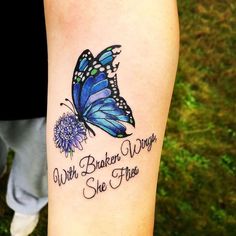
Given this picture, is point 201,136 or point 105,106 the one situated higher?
point 105,106

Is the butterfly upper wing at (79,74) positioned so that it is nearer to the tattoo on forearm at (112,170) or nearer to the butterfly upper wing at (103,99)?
the butterfly upper wing at (103,99)

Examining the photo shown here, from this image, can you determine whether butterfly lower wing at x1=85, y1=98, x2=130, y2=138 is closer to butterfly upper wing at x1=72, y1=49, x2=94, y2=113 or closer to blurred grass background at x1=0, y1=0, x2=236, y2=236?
butterfly upper wing at x1=72, y1=49, x2=94, y2=113

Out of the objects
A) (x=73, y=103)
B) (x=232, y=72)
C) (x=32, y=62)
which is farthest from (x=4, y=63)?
(x=232, y=72)

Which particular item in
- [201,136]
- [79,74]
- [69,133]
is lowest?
[201,136]

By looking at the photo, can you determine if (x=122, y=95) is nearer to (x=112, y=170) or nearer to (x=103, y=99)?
(x=103, y=99)

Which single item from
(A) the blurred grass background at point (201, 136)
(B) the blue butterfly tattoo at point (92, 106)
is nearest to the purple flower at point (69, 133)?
(B) the blue butterfly tattoo at point (92, 106)

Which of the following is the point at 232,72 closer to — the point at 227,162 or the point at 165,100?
the point at 227,162

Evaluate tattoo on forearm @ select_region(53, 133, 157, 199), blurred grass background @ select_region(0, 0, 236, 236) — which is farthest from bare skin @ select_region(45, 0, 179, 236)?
blurred grass background @ select_region(0, 0, 236, 236)

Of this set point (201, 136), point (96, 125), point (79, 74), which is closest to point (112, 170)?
point (96, 125)

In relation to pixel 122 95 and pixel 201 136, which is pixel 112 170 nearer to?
pixel 122 95

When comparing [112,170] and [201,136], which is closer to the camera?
[112,170]
